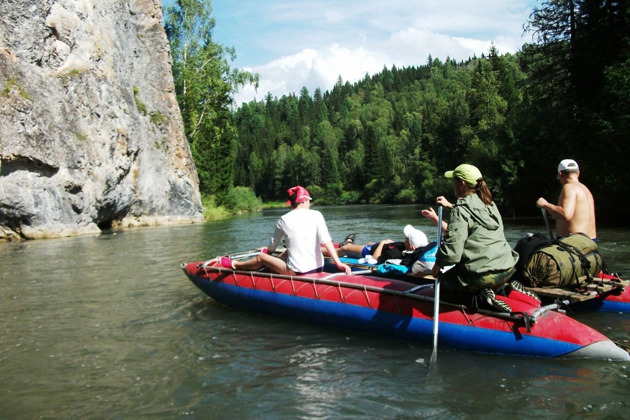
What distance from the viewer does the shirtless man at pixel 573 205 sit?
7402 mm

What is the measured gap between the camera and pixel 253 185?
102 meters

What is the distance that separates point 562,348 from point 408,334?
1.72m

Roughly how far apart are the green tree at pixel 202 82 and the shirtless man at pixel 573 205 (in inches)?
1514

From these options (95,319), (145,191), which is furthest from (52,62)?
(95,319)

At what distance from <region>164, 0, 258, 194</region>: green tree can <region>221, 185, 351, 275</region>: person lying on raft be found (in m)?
37.4

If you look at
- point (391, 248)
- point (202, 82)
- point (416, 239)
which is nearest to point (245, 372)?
point (416, 239)

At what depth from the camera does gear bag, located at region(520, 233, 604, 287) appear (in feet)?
22.8

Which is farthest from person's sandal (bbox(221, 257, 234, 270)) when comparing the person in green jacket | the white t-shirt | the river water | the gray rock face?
the gray rock face

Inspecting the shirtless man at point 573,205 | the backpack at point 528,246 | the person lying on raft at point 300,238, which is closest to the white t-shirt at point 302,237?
the person lying on raft at point 300,238

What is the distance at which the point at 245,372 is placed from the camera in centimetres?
587

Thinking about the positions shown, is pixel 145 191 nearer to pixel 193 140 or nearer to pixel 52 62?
pixel 52 62

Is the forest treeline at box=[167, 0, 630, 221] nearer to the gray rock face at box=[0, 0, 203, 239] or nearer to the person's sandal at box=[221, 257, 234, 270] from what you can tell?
the gray rock face at box=[0, 0, 203, 239]

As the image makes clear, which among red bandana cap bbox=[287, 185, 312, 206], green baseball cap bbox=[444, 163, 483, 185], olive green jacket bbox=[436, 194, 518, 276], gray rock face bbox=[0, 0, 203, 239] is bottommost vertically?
olive green jacket bbox=[436, 194, 518, 276]

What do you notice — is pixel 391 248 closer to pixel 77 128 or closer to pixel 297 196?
pixel 297 196
